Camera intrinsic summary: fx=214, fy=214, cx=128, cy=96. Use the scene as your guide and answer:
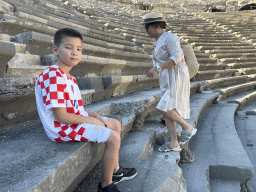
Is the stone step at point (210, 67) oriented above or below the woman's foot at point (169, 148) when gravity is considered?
above

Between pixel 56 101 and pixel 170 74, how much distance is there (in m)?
1.16

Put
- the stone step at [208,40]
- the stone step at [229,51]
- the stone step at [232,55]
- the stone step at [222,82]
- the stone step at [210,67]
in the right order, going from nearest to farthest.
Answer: the stone step at [222,82] < the stone step at [210,67] < the stone step at [232,55] < the stone step at [229,51] < the stone step at [208,40]

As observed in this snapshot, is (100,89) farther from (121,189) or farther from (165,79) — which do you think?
(121,189)

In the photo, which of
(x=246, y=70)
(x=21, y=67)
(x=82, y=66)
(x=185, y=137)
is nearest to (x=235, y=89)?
(x=246, y=70)

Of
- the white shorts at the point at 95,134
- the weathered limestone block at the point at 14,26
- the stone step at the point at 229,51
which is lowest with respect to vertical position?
the white shorts at the point at 95,134

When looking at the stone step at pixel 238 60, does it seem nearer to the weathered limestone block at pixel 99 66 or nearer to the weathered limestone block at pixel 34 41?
the weathered limestone block at pixel 99 66

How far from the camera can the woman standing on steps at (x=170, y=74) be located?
6.13ft

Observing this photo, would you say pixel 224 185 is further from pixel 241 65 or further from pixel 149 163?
pixel 241 65

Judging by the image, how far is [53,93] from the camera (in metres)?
1.08

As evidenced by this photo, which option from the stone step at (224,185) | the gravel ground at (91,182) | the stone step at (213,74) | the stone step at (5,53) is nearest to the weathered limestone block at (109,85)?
the stone step at (5,53)

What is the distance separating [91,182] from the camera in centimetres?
134

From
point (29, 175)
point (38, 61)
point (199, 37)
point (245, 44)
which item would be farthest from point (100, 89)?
point (245, 44)

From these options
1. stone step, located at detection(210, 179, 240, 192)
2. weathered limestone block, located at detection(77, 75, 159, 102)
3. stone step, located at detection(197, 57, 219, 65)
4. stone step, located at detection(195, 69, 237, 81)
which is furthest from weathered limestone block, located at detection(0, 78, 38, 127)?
stone step, located at detection(197, 57, 219, 65)

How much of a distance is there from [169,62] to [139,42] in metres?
4.32
